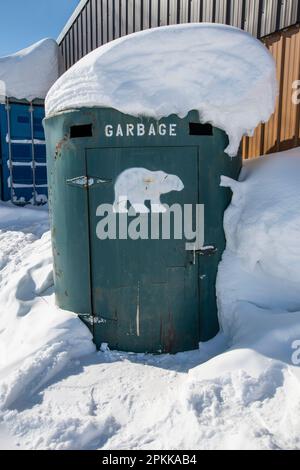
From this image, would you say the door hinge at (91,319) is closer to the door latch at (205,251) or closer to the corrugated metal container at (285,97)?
the door latch at (205,251)

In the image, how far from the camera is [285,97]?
3.98 meters

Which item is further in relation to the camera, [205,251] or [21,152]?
[21,152]

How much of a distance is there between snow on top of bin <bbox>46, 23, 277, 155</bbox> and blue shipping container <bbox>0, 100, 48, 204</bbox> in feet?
16.0

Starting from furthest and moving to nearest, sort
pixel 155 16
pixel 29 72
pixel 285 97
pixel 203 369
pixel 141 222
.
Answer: pixel 29 72, pixel 155 16, pixel 285 97, pixel 141 222, pixel 203 369

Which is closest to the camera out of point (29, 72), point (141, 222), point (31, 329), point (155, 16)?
point (141, 222)

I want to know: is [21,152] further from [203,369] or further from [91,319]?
[203,369]

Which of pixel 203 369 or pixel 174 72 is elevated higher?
pixel 174 72

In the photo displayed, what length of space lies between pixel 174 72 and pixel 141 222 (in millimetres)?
1080

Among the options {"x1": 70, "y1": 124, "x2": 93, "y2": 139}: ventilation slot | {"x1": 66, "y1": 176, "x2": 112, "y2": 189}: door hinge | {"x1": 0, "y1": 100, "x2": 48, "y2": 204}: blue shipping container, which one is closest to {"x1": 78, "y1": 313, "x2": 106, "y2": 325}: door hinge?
{"x1": 66, "y1": 176, "x2": 112, "y2": 189}: door hinge

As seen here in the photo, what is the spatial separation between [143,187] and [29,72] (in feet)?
18.9

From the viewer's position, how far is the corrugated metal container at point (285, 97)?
3.84 m

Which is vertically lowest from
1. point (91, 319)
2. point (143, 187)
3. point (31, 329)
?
point (31, 329)

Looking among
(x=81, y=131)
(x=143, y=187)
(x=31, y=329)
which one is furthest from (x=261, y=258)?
(x=31, y=329)
